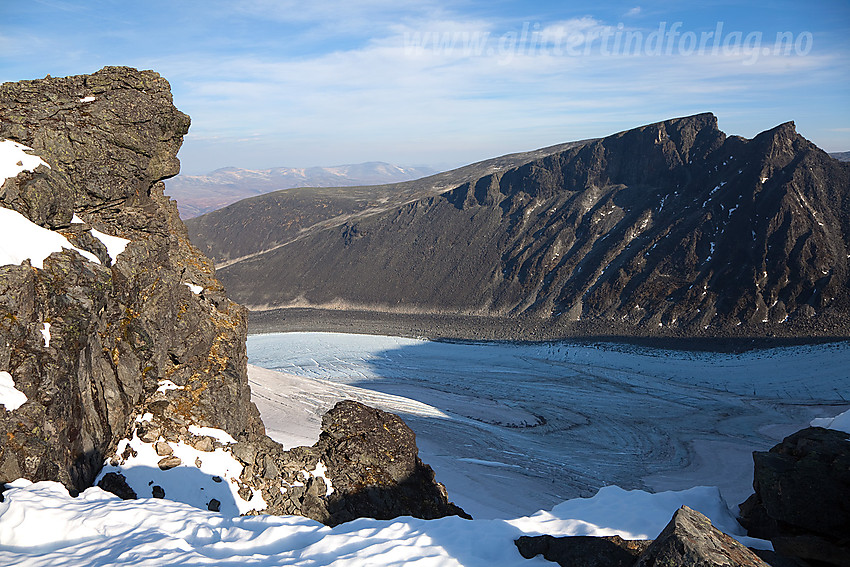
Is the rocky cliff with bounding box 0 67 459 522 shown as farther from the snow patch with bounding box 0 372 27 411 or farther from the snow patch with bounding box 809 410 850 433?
the snow patch with bounding box 809 410 850 433

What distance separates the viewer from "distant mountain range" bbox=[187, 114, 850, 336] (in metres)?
46.7

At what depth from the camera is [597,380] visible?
3853cm

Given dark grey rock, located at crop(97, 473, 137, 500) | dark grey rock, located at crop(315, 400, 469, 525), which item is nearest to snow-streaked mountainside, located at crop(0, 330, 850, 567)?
dark grey rock, located at crop(97, 473, 137, 500)

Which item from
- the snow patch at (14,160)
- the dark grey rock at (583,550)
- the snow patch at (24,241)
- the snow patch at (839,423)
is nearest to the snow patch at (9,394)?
the snow patch at (24,241)

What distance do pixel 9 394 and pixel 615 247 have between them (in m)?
56.7

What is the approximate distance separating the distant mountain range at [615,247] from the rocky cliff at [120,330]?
41.5 meters

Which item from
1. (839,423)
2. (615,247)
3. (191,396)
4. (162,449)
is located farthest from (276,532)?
(615,247)

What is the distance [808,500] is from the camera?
709 cm

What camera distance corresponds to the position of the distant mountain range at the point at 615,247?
4669 centimetres

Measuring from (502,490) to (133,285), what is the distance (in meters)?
14.3

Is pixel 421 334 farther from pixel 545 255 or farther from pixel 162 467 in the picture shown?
pixel 162 467

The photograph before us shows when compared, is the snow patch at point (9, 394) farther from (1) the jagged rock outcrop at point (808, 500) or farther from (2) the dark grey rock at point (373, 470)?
(1) the jagged rock outcrop at point (808, 500)

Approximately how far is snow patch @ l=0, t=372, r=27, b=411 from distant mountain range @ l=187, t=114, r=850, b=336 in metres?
46.8

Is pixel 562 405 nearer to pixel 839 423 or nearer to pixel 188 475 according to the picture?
pixel 839 423
